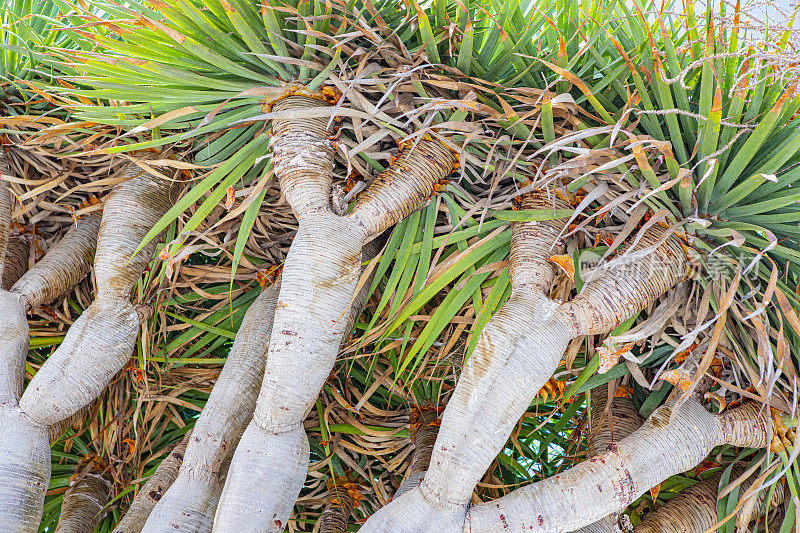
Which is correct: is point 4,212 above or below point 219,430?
above

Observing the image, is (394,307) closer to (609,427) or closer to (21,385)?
(609,427)

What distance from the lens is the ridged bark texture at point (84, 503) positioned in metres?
0.99

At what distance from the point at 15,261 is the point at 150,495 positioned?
0.52 meters

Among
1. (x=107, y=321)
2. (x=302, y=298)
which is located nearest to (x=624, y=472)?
(x=302, y=298)

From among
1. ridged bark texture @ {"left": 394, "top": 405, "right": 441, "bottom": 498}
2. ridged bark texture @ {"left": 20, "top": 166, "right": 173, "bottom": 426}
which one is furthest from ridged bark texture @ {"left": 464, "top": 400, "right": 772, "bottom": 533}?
ridged bark texture @ {"left": 20, "top": 166, "right": 173, "bottom": 426}

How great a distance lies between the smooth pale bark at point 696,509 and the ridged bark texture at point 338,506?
0.45 meters

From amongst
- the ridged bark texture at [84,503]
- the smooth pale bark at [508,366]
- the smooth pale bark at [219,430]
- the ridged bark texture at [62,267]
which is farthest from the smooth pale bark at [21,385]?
the smooth pale bark at [508,366]

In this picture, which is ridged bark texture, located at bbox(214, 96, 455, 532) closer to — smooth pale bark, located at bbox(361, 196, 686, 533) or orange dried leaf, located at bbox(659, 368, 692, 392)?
smooth pale bark, located at bbox(361, 196, 686, 533)

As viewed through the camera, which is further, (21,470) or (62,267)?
(62,267)

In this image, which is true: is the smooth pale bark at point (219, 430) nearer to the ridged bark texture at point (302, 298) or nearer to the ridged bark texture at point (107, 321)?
the ridged bark texture at point (302, 298)

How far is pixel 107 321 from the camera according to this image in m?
0.93

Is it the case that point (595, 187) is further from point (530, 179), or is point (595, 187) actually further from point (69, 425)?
point (69, 425)

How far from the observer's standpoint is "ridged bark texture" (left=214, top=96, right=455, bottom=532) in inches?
29.5

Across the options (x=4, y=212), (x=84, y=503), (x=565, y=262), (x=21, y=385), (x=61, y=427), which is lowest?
(x=84, y=503)
